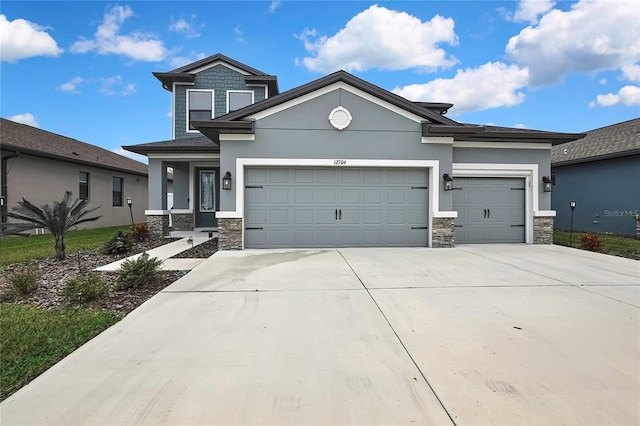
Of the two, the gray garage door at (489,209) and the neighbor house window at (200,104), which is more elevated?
the neighbor house window at (200,104)

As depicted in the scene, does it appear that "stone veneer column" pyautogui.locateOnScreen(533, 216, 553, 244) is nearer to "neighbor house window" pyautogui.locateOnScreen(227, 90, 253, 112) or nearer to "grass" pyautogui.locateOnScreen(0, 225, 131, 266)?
"neighbor house window" pyautogui.locateOnScreen(227, 90, 253, 112)

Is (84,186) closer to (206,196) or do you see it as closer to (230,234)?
(206,196)

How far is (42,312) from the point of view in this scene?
430 centimetres

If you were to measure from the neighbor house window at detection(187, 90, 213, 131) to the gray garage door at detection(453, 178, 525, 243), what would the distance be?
1046 centimetres

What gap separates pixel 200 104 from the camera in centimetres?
1433

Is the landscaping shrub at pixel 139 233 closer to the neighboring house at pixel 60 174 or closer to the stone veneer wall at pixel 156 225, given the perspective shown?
the stone veneer wall at pixel 156 225

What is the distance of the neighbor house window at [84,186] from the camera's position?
16.4 meters

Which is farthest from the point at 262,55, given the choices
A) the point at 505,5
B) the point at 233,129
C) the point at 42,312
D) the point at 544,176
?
the point at 42,312

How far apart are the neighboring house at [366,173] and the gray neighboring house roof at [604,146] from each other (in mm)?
5031

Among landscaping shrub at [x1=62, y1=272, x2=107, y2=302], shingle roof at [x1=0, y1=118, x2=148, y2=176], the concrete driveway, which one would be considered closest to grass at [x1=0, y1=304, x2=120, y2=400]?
the concrete driveway

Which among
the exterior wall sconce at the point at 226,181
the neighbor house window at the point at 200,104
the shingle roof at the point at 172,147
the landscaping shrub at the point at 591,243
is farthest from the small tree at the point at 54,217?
the landscaping shrub at the point at 591,243

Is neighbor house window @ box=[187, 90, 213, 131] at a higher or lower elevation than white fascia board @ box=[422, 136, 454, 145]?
higher

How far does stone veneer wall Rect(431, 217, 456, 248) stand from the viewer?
988 cm

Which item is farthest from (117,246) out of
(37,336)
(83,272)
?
(37,336)
